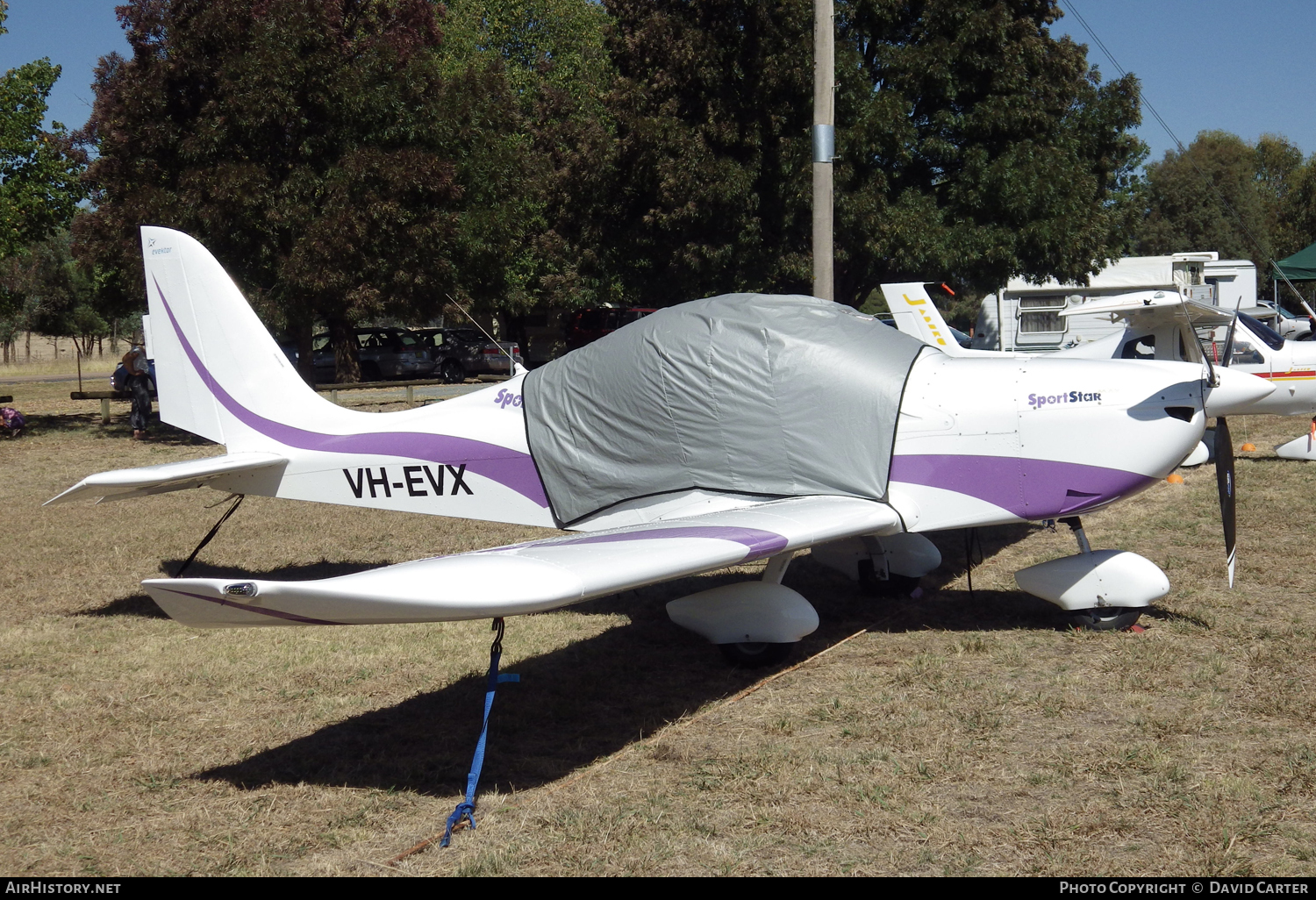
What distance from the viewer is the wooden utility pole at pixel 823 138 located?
1102cm

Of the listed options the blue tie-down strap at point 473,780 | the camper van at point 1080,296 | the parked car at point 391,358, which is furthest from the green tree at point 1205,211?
the blue tie-down strap at point 473,780

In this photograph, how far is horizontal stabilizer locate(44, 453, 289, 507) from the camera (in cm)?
689

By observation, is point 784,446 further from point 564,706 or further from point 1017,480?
point 564,706

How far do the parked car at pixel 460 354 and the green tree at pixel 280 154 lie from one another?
42.9ft

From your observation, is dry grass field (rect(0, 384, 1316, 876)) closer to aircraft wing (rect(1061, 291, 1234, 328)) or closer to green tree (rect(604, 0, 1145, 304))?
aircraft wing (rect(1061, 291, 1234, 328))

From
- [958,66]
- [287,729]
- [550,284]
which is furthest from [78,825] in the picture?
[550,284]

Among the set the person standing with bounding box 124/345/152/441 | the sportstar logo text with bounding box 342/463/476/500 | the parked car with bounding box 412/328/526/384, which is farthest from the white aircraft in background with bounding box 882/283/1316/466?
the parked car with bounding box 412/328/526/384

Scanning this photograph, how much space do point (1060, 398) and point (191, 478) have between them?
599 cm

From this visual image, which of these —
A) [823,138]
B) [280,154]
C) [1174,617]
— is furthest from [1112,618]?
[280,154]

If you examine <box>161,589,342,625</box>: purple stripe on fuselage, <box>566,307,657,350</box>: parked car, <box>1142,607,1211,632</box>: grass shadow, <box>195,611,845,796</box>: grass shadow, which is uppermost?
<box>566,307,657,350</box>: parked car

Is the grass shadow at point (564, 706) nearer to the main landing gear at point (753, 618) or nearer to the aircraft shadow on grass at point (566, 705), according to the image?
the aircraft shadow on grass at point (566, 705)

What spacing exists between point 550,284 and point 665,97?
8399mm

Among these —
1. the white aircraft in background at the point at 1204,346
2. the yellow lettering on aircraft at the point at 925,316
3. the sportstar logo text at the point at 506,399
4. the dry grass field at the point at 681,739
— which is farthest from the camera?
the yellow lettering on aircraft at the point at 925,316

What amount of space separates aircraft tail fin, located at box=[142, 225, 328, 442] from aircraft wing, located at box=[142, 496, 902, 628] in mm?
4054
